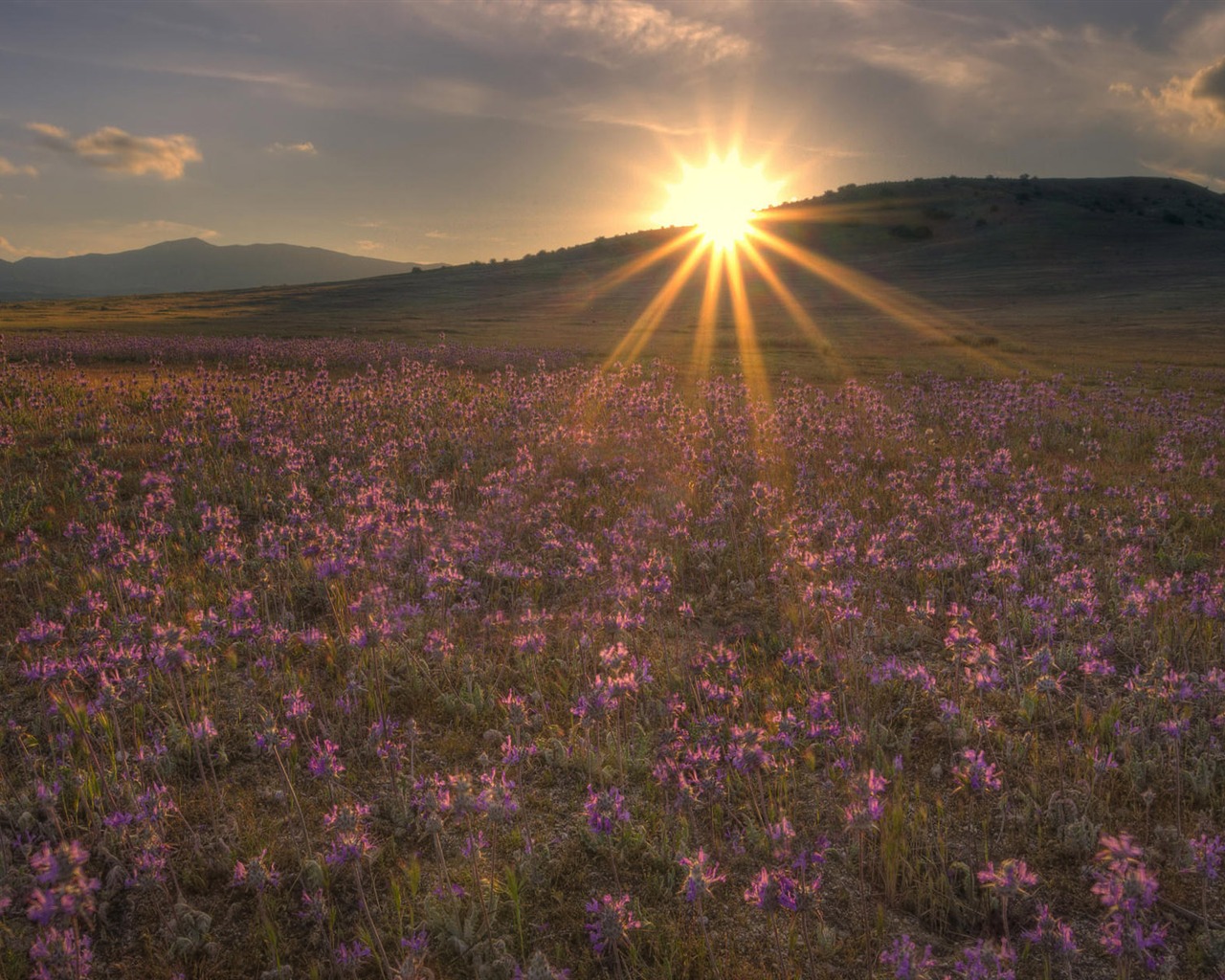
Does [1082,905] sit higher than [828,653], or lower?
lower

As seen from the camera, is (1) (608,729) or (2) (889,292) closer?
(1) (608,729)

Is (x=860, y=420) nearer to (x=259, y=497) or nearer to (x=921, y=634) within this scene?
(x=921, y=634)

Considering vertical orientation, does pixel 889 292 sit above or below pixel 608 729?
above

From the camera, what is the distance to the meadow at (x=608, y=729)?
11.9 ft

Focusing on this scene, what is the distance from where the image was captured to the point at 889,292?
84.1 meters

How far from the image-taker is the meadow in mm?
3629

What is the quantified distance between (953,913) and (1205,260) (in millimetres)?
113823

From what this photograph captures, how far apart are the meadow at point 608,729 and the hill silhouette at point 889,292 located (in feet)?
84.6

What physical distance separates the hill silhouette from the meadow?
25.8m

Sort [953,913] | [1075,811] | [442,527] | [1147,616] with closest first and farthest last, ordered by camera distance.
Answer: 1. [953,913]
2. [1075,811]
3. [1147,616]
4. [442,527]

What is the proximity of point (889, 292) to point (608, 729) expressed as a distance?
8913 cm

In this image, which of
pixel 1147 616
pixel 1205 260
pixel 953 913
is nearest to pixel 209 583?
pixel 953 913

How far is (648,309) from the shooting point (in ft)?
243

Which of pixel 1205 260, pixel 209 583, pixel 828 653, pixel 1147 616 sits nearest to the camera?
pixel 828 653
